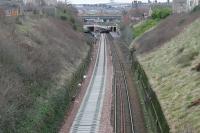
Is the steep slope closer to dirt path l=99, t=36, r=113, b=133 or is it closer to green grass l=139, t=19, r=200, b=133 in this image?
dirt path l=99, t=36, r=113, b=133

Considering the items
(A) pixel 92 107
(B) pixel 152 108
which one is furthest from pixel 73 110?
(B) pixel 152 108

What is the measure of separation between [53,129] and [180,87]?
10.9 m

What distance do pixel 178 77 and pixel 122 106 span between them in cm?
510

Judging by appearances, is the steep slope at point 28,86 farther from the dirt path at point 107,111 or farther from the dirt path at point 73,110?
the dirt path at point 107,111

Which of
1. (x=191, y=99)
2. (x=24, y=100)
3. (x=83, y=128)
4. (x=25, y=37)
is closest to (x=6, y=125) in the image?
(x=24, y=100)

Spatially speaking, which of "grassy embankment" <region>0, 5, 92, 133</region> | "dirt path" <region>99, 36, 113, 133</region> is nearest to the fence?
"dirt path" <region>99, 36, 113, 133</region>

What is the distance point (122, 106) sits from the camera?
1537 inches

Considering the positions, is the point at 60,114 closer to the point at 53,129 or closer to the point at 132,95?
the point at 53,129

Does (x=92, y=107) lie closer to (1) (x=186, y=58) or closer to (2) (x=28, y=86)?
(2) (x=28, y=86)

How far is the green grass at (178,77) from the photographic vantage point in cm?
2911

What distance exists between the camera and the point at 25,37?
52.1 meters

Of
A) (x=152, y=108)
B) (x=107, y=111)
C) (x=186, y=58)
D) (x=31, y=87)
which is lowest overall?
(x=107, y=111)

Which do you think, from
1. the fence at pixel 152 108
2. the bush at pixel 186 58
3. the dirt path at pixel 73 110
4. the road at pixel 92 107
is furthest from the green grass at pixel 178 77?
the dirt path at pixel 73 110

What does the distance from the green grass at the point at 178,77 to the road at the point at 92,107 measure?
15.2 ft
